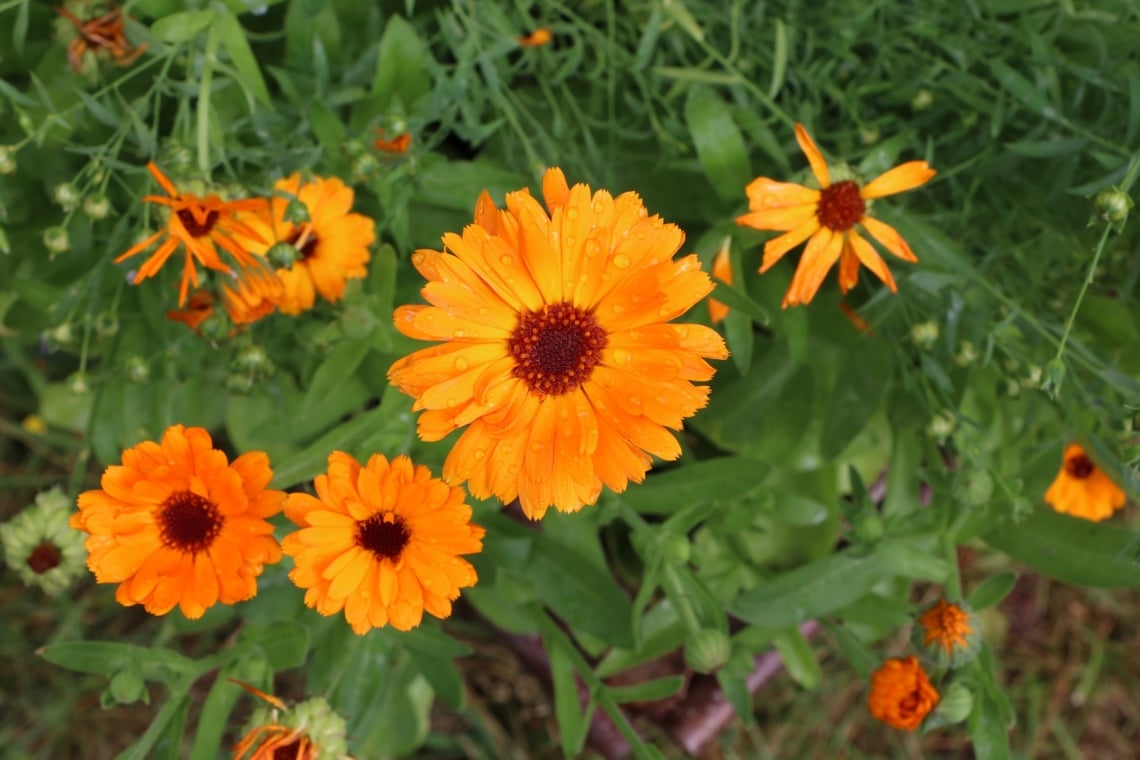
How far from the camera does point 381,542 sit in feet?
3.37

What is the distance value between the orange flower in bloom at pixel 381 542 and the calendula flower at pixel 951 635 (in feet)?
1.84

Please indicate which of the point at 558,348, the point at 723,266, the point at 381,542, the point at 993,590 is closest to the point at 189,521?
the point at 381,542

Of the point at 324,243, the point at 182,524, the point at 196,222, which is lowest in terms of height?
the point at 182,524

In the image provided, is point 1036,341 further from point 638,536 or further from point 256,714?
point 256,714

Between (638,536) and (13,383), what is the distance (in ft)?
4.78

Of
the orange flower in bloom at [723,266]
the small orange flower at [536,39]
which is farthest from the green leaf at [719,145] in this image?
the small orange flower at [536,39]

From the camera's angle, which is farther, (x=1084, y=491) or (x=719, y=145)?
(x=1084, y=491)

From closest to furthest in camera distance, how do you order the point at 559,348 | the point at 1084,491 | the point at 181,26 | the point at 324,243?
1. the point at 559,348
2. the point at 181,26
3. the point at 324,243
4. the point at 1084,491

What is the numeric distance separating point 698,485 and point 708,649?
233 mm

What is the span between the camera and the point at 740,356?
4.05ft

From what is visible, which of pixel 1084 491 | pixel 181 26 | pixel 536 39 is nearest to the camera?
pixel 181 26

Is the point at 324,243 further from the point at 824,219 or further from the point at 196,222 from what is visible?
the point at 824,219

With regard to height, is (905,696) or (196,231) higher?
(196,231)

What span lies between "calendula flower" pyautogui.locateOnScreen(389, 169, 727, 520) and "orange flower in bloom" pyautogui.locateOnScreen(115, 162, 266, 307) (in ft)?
0.80
